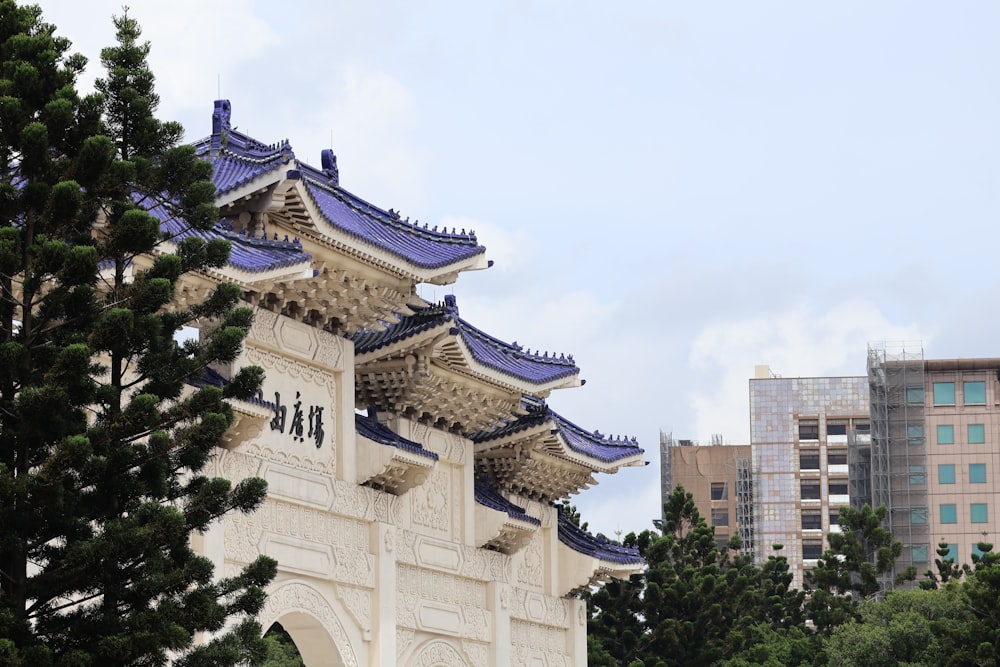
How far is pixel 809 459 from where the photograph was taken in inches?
2436

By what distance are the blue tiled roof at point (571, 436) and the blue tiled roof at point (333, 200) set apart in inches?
92.9

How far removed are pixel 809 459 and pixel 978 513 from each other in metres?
8.98

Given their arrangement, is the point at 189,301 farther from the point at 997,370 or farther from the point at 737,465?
the point at 737,465

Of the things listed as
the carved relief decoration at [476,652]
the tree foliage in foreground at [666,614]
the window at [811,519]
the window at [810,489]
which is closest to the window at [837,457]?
the window at [810,489]

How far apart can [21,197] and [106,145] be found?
0.61 m

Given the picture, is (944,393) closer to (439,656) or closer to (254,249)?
(439,656)

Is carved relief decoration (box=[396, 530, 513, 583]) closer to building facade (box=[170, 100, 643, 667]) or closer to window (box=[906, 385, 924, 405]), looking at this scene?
building facade (box=[170, 100, 643, 667])

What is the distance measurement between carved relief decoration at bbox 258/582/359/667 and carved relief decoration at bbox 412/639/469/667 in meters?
1.40

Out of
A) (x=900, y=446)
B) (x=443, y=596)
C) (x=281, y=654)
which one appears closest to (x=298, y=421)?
(x=443, y=596)

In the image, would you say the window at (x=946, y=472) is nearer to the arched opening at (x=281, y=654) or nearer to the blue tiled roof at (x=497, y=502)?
the arched opening at (x=281, y=654)

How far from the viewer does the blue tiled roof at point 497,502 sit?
61.6 ft

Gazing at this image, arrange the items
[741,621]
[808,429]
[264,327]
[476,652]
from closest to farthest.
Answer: [264,327], [476,652], [741,621], [808,429]


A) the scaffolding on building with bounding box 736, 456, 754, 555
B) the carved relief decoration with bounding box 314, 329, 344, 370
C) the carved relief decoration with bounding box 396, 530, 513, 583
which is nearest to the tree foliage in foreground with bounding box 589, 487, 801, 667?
the carved relief decoration with bounding box 396, 530, 513, 583

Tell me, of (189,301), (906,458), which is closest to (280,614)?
(189,301)
